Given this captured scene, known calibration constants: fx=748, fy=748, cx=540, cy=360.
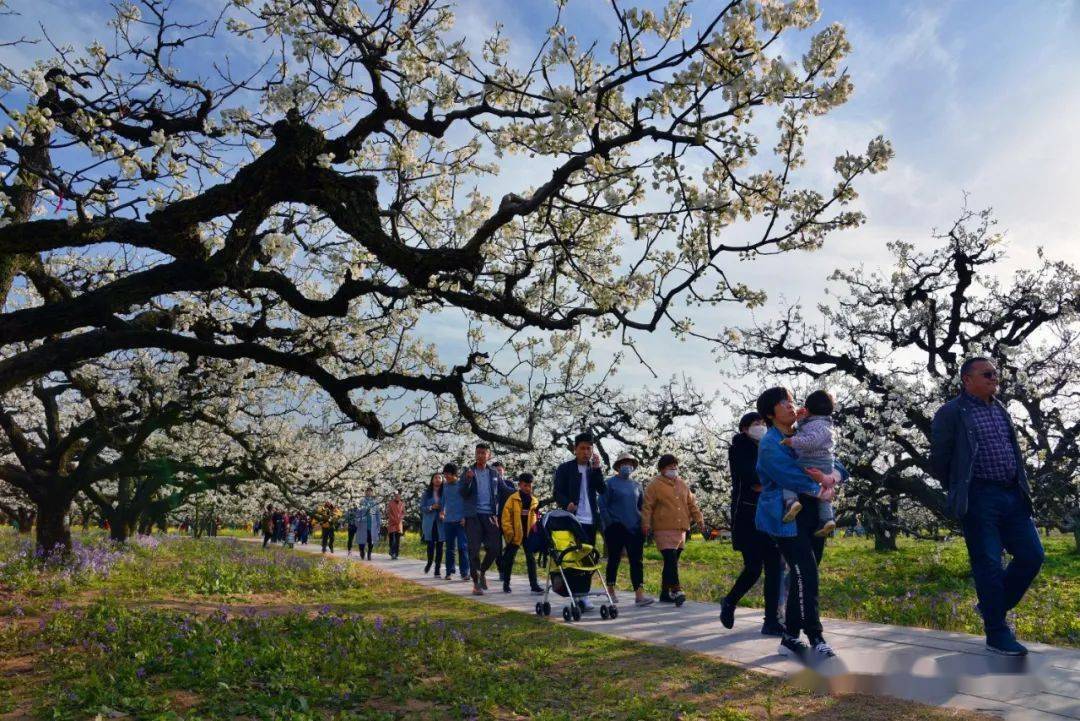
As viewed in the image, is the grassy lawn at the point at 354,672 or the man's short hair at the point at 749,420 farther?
the man's short hair at the point at 749,420

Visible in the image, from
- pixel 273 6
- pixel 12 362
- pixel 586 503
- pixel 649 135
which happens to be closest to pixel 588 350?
pixel 586 503

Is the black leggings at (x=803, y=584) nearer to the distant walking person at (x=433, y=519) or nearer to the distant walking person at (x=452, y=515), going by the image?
the distant walking person at (x=452, y=515)

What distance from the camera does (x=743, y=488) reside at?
26.4ft

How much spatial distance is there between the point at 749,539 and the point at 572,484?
2.74m

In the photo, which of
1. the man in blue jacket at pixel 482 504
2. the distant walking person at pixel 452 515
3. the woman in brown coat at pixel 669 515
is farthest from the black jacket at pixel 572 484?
the distant walking person at pixel 452 515

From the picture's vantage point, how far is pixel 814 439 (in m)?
6.01

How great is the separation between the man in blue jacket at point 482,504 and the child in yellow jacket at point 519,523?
34 cm

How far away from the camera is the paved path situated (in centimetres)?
485

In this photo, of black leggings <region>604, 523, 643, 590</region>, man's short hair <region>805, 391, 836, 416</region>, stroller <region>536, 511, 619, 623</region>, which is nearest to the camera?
man's short hair <region>805, 391, 836, 416</region>

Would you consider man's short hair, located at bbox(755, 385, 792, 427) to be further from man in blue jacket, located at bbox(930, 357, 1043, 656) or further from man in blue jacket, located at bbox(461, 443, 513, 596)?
man in blue jacket, located at bbox(461, 443, 513, 596)

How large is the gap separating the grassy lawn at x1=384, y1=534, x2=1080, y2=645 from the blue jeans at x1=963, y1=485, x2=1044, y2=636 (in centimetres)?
143

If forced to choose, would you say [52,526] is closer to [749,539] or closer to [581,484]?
[581,484]

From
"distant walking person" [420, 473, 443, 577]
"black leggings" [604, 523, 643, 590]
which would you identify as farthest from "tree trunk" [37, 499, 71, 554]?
"black leggings" [604, 523, 643, 590]

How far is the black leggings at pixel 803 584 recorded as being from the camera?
6074 mm
